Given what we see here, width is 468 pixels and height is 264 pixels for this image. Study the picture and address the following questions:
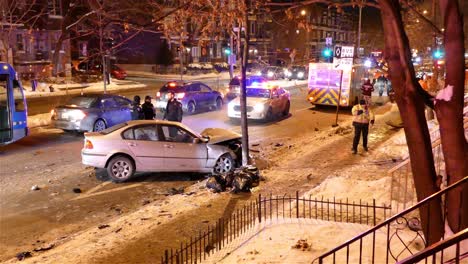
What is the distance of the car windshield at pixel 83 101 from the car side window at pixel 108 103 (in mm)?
332

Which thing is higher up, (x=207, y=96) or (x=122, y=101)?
(x=122, y=101)

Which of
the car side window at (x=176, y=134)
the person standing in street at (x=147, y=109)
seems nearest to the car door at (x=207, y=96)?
Result: the person standing in street at (x=147, y=109)

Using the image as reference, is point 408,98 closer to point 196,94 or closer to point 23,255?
point 23,255

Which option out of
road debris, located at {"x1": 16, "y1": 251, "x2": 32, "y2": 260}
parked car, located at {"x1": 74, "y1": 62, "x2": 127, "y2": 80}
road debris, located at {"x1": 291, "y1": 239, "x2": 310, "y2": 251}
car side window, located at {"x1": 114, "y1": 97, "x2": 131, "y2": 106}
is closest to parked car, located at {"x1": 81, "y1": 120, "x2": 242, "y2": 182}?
road debris, located at {"x1": 16, "y1": 251, "x2": 32, "y2": 260}

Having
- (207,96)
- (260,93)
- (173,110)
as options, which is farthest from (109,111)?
(207,96)

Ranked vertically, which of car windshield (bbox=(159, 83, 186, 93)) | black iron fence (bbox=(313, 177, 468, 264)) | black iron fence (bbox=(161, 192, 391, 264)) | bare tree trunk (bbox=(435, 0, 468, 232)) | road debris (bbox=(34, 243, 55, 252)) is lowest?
road debris (bbox=(34, 243, 55, 252))

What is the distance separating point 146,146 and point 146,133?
326mm

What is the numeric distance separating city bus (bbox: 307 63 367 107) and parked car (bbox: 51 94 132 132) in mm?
10078

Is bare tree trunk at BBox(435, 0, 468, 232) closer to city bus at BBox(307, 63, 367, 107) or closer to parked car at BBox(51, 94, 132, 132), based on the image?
parked car at BBox(51, 94, 132, 132)

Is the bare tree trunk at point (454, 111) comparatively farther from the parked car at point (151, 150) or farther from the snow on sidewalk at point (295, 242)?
the parked car at point (151, 150)

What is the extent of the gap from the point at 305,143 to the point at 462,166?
434 inches

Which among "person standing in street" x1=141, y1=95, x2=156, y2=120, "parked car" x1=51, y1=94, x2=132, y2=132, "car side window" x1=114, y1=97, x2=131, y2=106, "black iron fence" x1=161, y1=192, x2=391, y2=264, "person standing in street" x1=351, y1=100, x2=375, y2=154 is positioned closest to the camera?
"black iron fence" x1=161, y1=192, x2=391, y2=264

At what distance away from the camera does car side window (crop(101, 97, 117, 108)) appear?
19.1m

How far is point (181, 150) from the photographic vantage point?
12.4 meters
